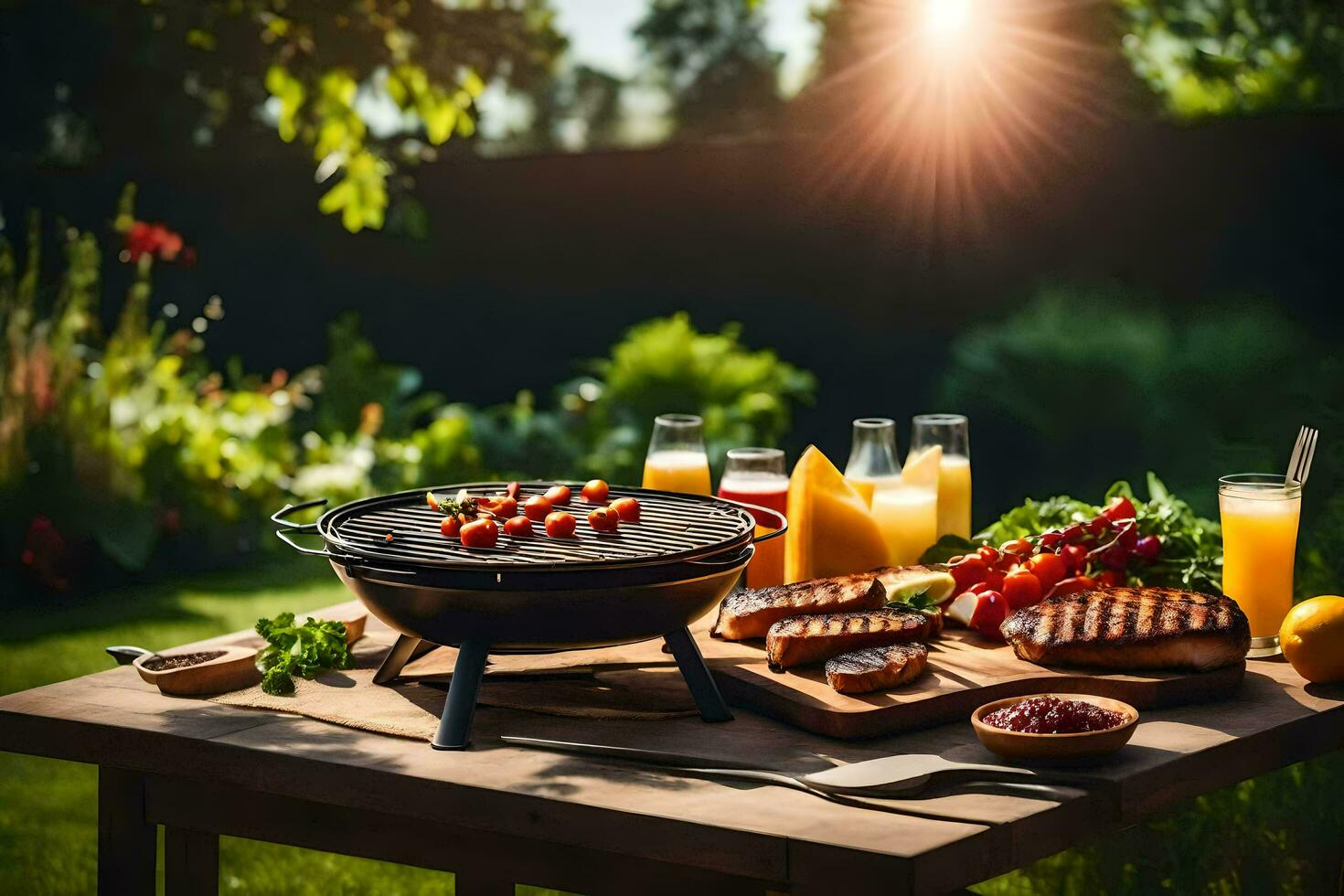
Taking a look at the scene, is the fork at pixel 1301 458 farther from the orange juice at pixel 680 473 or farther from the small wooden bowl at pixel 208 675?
the small wooden bowl at pixel 208 675

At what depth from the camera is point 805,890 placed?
1656 mm

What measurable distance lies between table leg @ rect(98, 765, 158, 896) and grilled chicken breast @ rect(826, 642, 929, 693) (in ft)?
3.62

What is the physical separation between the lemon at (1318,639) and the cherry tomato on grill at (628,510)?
1.08m

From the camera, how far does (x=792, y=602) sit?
8.14ft

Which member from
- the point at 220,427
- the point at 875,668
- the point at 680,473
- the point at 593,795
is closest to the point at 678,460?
the point at 680,473

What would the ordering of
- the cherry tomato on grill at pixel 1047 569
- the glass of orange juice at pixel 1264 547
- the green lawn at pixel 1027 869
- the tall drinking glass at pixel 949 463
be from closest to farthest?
the glass of orange juice at pixel 1264 547, the cherry tomato on grill at pixel 1047 569, the tall drinking glass at pixel 949 463, the green lawn at pixel 1027 869

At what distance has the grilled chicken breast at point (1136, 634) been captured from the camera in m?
2.21

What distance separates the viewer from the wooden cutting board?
2.06 meters

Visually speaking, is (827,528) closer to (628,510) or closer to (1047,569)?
(1047,569)

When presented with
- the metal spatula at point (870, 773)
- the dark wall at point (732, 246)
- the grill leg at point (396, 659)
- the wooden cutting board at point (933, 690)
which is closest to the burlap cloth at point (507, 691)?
the grill leg at point (396, 659)

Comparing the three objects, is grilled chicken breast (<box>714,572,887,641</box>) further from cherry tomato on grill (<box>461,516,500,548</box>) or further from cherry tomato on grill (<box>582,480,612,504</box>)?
cherry tomato on grill (<box>461,516,500,548</box>)

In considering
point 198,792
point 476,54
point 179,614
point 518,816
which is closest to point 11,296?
point 179,614

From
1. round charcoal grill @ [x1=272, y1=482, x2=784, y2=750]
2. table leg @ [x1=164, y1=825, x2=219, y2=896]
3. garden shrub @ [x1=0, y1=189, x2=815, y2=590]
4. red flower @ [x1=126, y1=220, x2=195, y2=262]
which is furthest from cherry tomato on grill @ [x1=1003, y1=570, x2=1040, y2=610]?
red flower @ [x1=126, y1=220, x2=195, y2=262]

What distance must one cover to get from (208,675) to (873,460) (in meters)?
1.40
